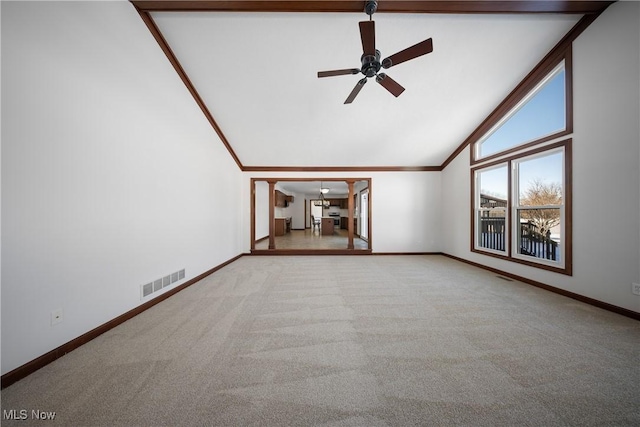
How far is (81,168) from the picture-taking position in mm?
1847

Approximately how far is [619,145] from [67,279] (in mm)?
5525

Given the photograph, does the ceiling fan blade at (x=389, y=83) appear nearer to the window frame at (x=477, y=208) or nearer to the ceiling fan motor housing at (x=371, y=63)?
the ceiling fan motor housing at (x=371, y=63)

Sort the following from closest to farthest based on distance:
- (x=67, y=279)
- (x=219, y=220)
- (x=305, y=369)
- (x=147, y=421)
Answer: (x=147, y=421)
(x=305, y=369)
(x=67, y=279)
(x=219, y=220)

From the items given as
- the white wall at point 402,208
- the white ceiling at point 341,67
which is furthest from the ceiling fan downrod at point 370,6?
the white wall at point 402,208

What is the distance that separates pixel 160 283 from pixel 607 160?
18.1 ft

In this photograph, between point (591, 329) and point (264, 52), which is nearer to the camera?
point (591, 329)

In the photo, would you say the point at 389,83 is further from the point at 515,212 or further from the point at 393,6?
the point at 515,212

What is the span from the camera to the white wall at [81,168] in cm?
147

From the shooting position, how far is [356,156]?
16.9 ft

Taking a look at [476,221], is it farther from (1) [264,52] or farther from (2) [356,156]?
(1) [264,52]

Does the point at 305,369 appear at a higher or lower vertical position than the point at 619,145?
lower

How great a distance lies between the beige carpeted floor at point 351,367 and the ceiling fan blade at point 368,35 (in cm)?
266

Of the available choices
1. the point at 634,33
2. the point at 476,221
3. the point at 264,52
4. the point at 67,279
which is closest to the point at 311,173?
the point at 264,52

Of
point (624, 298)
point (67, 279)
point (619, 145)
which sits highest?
point (619, 145)
